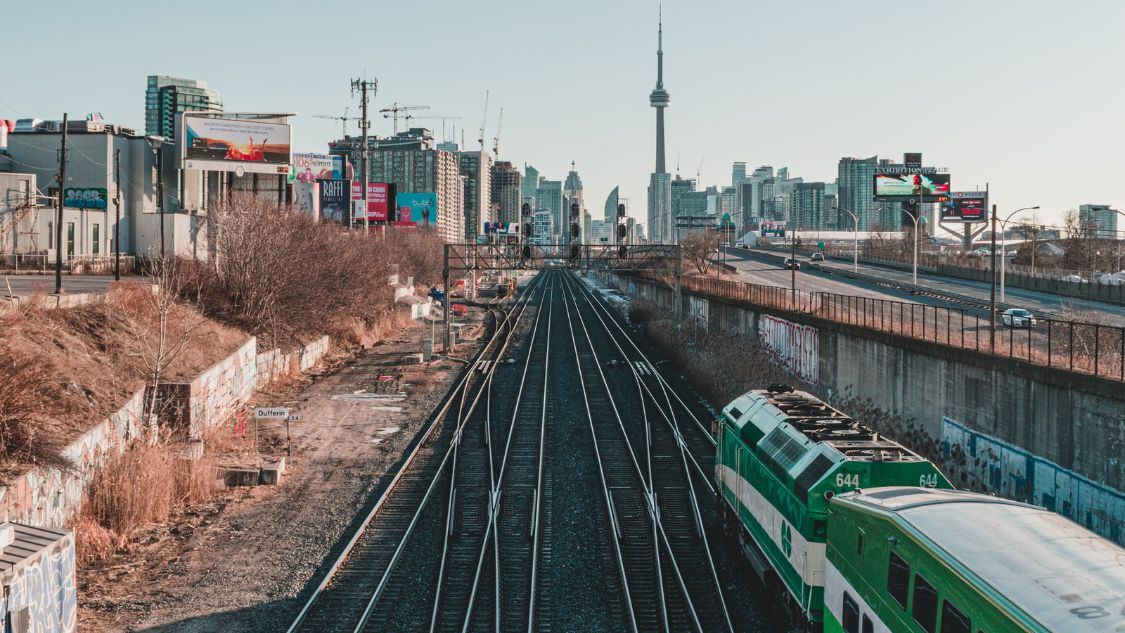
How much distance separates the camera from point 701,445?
28.8m

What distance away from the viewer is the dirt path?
1555 centimetres

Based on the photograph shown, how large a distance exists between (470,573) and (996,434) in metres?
12.3

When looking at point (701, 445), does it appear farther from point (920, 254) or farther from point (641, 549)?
point (920, 254)

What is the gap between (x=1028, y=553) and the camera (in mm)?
8500

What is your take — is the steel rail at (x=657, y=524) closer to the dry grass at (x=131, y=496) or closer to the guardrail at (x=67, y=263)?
the dry grass at (x=131, y=496)

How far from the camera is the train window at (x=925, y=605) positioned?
902 centimetres

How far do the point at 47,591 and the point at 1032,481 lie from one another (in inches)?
707

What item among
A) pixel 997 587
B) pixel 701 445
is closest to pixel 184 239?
pixel 701 445

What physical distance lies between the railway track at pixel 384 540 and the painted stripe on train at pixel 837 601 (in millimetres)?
7166

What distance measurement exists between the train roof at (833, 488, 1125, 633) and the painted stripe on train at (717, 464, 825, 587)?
246 centimetres

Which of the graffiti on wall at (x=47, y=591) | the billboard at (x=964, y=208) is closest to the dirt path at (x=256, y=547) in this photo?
the graffiti on wall at (x=47, y=591)

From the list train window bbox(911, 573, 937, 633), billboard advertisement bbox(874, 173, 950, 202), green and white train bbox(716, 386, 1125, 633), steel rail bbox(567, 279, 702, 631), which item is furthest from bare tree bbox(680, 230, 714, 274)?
train window bbox(911, 573, 937, 633)

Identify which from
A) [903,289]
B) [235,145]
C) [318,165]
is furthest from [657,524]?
[318,165]

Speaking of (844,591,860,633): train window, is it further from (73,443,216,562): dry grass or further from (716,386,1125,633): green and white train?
(73,443,216,562): dry grass
